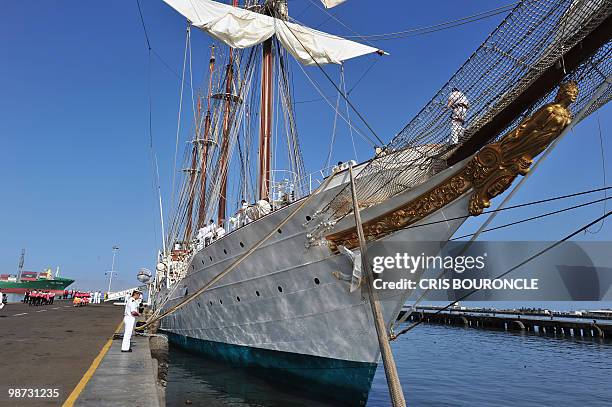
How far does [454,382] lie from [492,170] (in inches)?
396

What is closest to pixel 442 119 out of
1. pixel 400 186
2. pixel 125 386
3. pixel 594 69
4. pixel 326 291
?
pixel 400 186

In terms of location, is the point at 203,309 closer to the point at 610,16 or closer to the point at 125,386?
the point at 125,386

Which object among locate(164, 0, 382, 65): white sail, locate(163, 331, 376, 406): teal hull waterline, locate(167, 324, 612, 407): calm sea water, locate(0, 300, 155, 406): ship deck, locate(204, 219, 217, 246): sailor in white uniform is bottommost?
locate(167, 324, 612, 407): calm sea water

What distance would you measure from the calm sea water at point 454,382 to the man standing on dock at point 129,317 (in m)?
1.85

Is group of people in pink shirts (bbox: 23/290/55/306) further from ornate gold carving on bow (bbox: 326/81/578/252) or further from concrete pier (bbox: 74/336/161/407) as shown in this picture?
ornate gold carving on bow (bbox: 326/81/578/252)

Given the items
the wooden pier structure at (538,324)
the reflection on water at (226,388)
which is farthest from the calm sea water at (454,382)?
the wooden pier structure at (538,324)

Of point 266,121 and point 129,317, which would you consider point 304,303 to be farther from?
point 266,121

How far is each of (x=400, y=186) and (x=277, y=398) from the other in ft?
18.2

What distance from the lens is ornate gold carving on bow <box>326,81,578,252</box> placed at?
5.91 m

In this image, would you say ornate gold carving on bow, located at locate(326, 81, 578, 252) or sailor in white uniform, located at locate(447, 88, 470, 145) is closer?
ornate gold carving on bow, located at locate(326, 81, 578, 252)

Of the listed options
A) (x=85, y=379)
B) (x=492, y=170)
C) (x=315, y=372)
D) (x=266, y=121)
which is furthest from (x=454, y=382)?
(x=85, y=379)

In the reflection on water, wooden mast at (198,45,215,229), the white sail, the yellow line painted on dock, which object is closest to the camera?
the yellow line painted on dock

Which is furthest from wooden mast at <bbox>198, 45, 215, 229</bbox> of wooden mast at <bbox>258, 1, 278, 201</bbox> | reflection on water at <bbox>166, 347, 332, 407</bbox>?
reflection on water at <bbox>166, 347, 332, 407</bbox>

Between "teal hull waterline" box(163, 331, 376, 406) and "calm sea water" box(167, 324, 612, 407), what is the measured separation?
296mm
